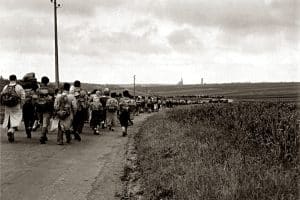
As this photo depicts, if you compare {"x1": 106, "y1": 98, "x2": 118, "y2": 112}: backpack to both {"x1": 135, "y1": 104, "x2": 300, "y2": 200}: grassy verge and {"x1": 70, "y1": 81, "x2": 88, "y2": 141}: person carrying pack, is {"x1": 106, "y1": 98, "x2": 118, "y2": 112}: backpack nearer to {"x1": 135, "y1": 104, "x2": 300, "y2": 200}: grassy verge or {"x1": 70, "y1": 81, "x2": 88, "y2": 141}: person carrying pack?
{"x1": 70, "y1": 81, "x2": 88, "y2": 141}: person carrying pack

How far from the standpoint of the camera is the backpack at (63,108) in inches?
608

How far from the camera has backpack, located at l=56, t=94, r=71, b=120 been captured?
50.6 ft

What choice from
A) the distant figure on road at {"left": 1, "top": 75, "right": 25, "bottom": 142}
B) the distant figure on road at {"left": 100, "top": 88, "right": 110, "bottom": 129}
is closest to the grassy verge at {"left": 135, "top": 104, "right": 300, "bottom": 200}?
the distant figure on road at {"left": 1, "top": 75, "right": 25, "bottom": 142}

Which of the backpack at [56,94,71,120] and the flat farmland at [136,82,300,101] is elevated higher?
the backpack at [56,94,71,120]

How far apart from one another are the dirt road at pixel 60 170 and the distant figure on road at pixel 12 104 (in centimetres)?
49

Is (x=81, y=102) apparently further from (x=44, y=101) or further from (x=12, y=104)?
(x=12, y=104)

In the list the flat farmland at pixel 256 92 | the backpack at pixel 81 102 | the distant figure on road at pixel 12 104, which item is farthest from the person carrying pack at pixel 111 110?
the flat farmland at pixel 256 92

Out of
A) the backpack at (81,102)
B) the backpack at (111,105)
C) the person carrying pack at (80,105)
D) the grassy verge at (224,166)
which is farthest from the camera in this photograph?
the backpack at (111,105)

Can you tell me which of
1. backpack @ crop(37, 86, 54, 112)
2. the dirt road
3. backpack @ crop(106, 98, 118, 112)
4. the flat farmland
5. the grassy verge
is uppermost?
backpack @ crop(37, 86, 54, 112)

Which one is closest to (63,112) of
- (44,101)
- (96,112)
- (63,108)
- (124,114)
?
(63,108)

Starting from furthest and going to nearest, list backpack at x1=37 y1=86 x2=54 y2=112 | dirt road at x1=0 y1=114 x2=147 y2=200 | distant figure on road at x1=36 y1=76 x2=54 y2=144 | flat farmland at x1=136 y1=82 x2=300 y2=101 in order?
flat farmland at x1=136 y1=82 x2=300 y2=101 → backpack at x1=37 y1=86 x2=54 y2=112 → distant figure on road at x1=36 y1=76 x2=54 y2=144 → dirt road at x1=0 y1=114 x2=147 y2=200

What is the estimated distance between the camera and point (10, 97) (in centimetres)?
1526

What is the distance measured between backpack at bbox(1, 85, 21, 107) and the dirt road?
1.16 m

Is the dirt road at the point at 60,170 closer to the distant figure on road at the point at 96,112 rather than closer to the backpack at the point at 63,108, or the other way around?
the backpack at the point at 63,108
